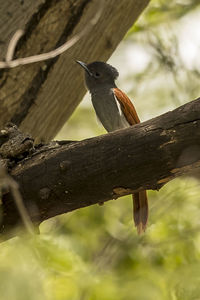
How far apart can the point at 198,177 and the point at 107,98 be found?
1.93 meters

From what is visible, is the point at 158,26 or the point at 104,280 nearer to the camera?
the point at 104,280

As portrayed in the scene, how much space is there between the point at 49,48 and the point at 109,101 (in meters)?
1.41

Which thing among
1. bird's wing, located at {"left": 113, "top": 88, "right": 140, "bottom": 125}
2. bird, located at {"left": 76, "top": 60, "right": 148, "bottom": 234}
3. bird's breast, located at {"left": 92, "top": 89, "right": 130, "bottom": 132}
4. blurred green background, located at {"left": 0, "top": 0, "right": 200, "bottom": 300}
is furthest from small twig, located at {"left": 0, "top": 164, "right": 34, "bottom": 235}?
bird's breast, located at {"left": 92, "top": 89, "right": 130, "bottom": 132}

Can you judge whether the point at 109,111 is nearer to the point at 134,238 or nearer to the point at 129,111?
the point at 129,111

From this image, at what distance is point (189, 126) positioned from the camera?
321cm

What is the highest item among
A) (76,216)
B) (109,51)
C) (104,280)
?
(109,51)

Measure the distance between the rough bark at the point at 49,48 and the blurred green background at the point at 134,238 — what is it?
844mm

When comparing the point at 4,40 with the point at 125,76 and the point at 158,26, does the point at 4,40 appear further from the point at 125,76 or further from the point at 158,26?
the point at 125,76

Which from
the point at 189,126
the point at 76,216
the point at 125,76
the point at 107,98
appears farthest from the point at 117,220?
the point at 125,76

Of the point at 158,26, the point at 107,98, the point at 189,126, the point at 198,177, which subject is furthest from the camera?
the point at 158,26

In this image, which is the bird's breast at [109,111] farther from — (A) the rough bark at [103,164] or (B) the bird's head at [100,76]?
(A) the rough bark at [103,164]

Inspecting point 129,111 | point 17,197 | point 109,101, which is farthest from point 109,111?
point 17,197

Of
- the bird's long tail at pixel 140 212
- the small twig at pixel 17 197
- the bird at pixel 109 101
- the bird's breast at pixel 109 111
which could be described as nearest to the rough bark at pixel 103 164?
the small twig at pixel 17 197

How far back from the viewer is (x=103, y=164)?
133 inches
